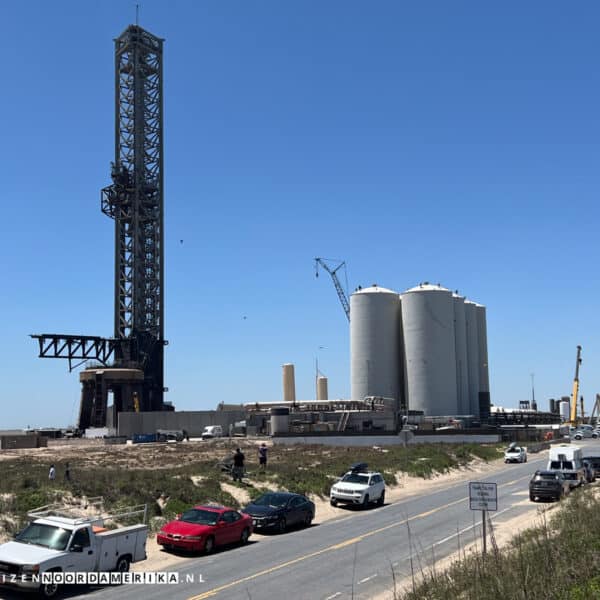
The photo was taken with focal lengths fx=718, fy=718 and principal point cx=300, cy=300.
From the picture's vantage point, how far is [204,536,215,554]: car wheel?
22547 millimetres

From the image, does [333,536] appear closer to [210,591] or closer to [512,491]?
[210,591]

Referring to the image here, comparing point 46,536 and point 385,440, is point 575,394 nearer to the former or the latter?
point 385,440

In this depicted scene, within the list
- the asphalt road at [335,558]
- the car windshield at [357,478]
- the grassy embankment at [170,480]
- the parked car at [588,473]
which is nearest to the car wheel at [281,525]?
the asphalt road at [335,558]

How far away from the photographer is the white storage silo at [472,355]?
126875 millimetres

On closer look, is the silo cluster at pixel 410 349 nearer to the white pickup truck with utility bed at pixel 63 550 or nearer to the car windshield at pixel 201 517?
the car windshield at pixel 201 517

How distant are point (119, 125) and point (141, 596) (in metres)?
104

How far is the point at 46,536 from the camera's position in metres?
17.7

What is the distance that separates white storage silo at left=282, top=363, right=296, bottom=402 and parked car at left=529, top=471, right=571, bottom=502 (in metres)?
104

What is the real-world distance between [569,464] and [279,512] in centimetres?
1741

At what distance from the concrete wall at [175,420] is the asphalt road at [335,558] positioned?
71643 millimetres

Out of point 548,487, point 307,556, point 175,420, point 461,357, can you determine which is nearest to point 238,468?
point 548,487

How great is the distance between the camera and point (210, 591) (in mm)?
17266

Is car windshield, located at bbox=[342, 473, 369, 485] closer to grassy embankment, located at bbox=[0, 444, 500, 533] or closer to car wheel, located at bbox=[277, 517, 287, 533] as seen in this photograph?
grassy embankment, located at bbox=[0, 444, 500, 533]

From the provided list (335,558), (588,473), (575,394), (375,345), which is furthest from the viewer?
(575,394)
